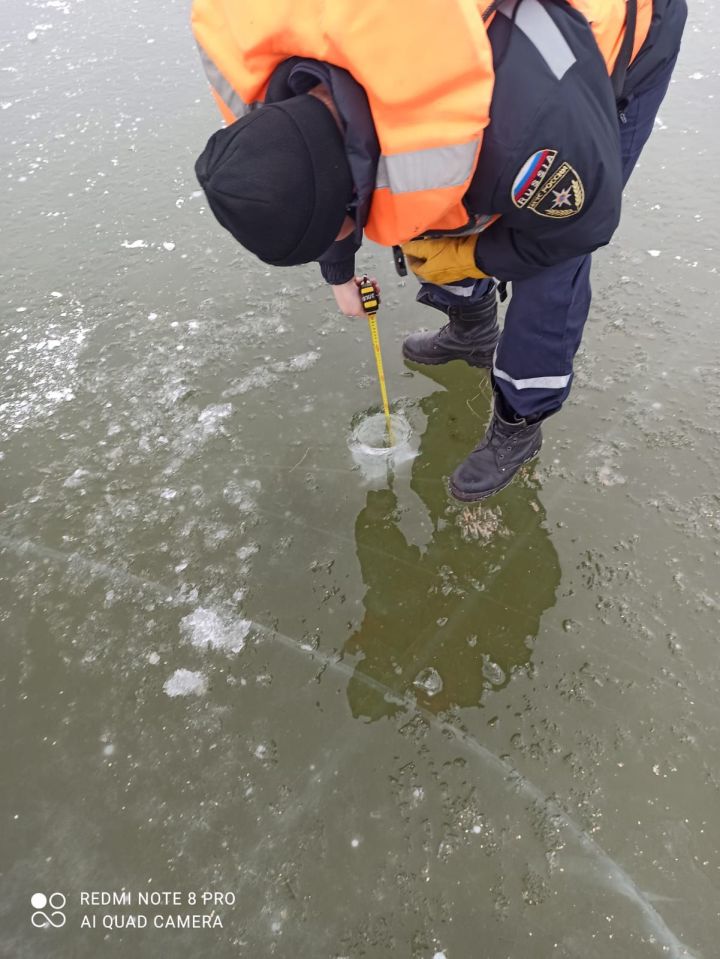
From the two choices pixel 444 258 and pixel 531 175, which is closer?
pixel 531 175

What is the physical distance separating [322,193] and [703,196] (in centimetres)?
239

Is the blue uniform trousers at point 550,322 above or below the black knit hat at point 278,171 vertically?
below

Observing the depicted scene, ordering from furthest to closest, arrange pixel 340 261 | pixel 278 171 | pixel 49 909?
pixel 340 261 < pixel 49 909 < pixel 278 171

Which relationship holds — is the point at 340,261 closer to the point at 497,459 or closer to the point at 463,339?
the point at 463,339

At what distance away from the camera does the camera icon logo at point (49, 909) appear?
137 cm

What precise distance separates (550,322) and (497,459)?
417 millimetres

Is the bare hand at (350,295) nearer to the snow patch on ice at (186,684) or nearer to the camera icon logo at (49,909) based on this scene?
the snow patch on ice at (186,684)

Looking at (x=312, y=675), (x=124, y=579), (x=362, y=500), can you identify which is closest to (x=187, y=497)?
(x=124, y=579)

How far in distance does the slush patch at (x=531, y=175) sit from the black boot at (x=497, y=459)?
67 centimetres

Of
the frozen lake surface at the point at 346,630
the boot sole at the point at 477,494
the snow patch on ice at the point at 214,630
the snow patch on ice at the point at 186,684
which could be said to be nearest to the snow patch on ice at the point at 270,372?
the frozen lake surface at the point at 346,630

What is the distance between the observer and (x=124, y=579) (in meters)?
1.87

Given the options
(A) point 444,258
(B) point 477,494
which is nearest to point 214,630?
(B) point 477,494

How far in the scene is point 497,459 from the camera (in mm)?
1886

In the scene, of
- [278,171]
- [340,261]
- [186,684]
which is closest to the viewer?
[278,171]
